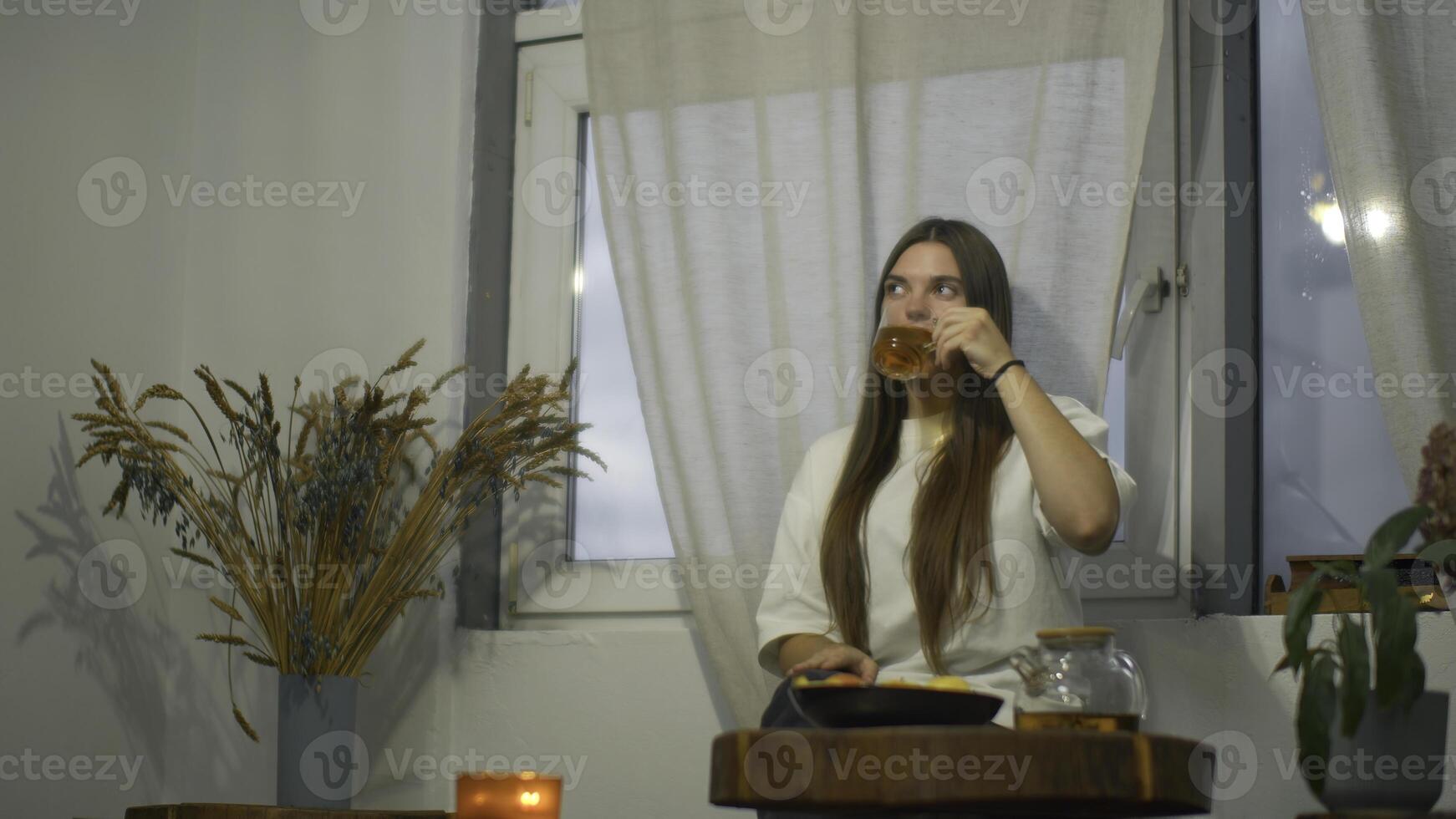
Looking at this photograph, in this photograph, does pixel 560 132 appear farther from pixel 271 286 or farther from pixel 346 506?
pixel 346 506

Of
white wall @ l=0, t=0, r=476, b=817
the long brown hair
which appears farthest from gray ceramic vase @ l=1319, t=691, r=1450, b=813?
white wall @ l=0, t=0, r=476, b=817

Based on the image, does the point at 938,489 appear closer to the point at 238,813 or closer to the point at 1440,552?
the point at 1440,552

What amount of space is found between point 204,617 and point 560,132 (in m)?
1.24

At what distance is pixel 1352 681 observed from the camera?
53.7 inches

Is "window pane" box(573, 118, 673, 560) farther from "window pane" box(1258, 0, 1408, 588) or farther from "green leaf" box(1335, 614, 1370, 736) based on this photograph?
"green leaf" box(1335, 614, 1370, 736)

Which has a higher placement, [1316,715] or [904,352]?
[904,352]

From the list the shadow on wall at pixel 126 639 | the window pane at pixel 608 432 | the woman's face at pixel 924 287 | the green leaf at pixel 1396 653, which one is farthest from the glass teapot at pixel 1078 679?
the shadow on wall at pixel 126 639

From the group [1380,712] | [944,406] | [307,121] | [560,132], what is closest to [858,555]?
[944,406]

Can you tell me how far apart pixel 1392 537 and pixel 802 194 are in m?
1.33

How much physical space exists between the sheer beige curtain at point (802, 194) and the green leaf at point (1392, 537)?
80cm

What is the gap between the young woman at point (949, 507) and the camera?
6.07 feet

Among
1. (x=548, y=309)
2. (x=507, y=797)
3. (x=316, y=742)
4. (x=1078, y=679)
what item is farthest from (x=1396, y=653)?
(x=548, y=309)

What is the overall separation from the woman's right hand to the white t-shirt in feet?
0.74

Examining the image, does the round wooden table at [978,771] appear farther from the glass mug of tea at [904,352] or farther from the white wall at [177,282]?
the white wall at [177,282]
